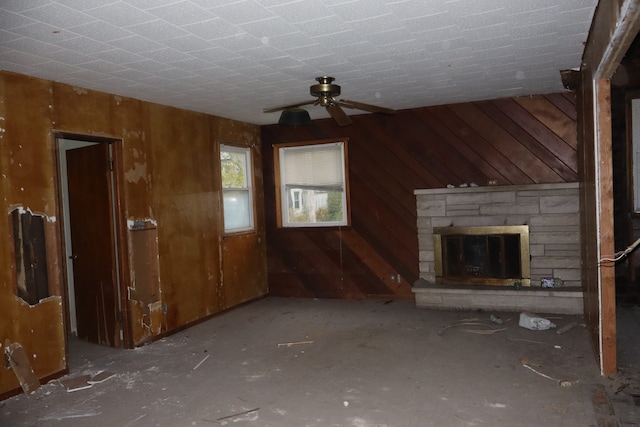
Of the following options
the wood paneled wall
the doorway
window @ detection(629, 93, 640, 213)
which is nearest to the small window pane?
the wood paneled wall

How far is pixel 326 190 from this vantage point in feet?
21.8

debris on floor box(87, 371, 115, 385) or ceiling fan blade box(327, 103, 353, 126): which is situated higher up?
ceiling fan blade box(327, 103, 353, 126)

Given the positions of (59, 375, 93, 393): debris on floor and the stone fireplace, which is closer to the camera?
(59, 375, 93, 393): debris on floor

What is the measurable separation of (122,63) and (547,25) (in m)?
3.07

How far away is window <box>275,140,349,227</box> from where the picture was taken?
21.5 ft

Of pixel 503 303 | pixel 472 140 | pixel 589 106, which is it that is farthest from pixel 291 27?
pixel 503 303

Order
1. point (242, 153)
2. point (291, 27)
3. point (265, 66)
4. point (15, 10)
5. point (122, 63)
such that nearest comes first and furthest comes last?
point (15, 10) → point (291, 27) → point (122, 63) → point (265, 66) → point (242, 153)

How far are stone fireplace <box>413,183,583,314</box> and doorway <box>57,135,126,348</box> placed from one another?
3.38 meters

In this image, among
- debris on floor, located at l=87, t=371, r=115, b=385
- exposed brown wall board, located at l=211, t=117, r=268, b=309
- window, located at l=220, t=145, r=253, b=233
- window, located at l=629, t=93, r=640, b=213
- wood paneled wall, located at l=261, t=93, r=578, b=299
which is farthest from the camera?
window, located at l=220, t=145, r=253, b=233

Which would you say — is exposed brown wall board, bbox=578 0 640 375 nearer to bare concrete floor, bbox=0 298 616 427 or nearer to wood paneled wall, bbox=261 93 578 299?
bare concrete floor, bbox=0 298 616 427

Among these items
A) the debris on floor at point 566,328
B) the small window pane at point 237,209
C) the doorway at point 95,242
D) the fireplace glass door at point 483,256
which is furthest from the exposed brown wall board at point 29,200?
the debris on floor at point 566,328

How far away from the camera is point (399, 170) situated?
20.2ft

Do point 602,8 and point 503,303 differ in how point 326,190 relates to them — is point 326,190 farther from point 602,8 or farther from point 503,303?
point 602,8

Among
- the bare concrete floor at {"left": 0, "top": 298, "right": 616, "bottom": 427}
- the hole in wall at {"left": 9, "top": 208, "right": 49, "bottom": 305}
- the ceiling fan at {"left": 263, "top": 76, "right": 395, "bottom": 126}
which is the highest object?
the ceiling fan at {"left": 263, "top": 76, "right": 395, "bottom": 126}
